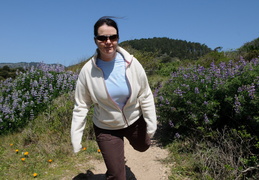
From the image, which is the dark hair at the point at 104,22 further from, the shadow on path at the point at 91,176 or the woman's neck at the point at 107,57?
the shadow on path at the point at 91,176

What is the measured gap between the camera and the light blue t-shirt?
2463 mm

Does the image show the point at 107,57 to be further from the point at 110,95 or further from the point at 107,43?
the point at 110,95

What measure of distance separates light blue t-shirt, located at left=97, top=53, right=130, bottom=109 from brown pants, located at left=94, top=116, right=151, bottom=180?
353 millimetres

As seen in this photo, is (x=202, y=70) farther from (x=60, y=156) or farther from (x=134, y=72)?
(x=60, y=156)

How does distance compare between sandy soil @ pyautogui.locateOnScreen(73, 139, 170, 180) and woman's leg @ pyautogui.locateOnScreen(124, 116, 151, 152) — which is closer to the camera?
woman's leg @ pyautogui.locateOnScreen(124, 116, 151, 152)

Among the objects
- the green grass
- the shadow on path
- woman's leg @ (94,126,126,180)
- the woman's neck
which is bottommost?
the shadow on path

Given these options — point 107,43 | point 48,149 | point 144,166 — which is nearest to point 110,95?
point 107,43

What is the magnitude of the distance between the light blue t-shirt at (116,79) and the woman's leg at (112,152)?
0.35 metres

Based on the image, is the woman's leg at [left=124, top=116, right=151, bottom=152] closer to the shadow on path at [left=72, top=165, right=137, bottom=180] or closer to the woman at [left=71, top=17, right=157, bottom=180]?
the woman at [left=71, top=17, right=157, bottom=180]

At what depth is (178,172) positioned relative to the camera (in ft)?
11.1

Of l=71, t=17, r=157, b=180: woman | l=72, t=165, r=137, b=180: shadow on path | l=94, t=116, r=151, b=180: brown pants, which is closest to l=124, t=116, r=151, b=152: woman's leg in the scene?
l=94, t=116, r=151, b=180: brown pants

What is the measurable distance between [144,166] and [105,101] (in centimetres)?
175

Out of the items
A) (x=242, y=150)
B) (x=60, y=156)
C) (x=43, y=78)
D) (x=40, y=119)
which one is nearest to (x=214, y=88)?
(x=242, y=150)

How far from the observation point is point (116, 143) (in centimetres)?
260
